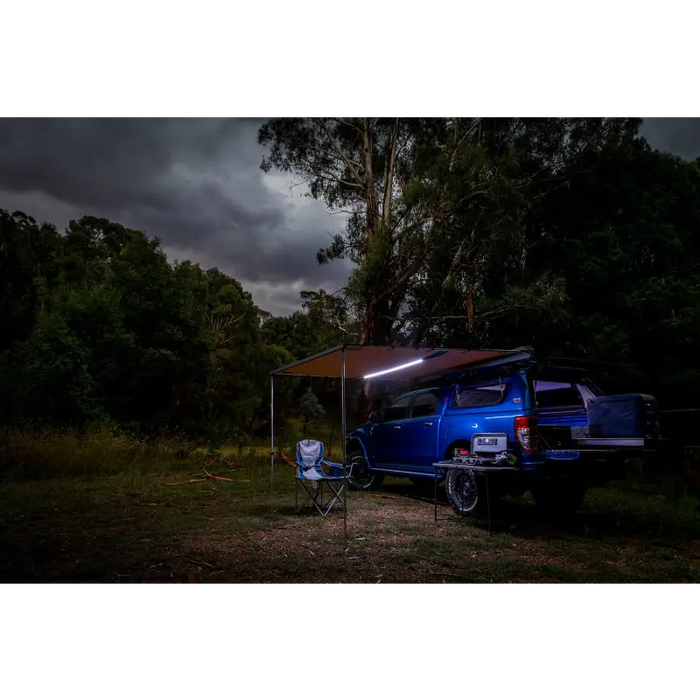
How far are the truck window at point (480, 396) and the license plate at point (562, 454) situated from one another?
881 millimetres

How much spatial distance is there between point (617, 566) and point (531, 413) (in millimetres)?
1922

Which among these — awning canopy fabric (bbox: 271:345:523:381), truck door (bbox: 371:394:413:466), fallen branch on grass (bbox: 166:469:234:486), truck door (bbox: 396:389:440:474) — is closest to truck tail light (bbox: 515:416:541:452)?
awning canopy fabric (bbox: 271:345:523:381)

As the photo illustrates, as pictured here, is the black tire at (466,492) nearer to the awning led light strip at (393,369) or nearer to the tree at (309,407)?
the awning led light strip at (393,369)

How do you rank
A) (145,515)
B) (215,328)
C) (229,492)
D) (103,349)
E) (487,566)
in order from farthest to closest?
(215,328), (103,349), (229,492), (145,515), (487,566)

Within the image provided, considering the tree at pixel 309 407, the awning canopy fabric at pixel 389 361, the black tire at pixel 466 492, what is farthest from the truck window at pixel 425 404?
the tree at pixel 309 407

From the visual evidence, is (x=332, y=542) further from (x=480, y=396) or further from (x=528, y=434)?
(x=480, y=396)

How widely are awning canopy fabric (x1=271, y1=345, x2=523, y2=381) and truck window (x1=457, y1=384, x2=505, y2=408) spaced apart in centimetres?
44

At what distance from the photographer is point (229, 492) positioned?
962 centimetres

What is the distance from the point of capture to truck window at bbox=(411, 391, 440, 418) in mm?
8344

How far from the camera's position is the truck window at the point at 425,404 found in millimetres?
8344

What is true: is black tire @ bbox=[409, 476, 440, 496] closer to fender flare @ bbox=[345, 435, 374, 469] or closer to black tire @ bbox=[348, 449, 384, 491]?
black tire @ bbox=[348, 449, 384, 491]

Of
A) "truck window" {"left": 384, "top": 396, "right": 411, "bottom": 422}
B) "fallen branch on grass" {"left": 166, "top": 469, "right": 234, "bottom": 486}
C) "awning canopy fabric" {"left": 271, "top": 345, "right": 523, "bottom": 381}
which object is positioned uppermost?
"awning canopy fabric" {"left": 271, "top": 345, "right": 523, "bottom": 381}

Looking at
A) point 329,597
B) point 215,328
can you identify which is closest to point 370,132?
point 215,328

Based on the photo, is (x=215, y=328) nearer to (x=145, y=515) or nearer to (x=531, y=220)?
(x=531, y=220)
